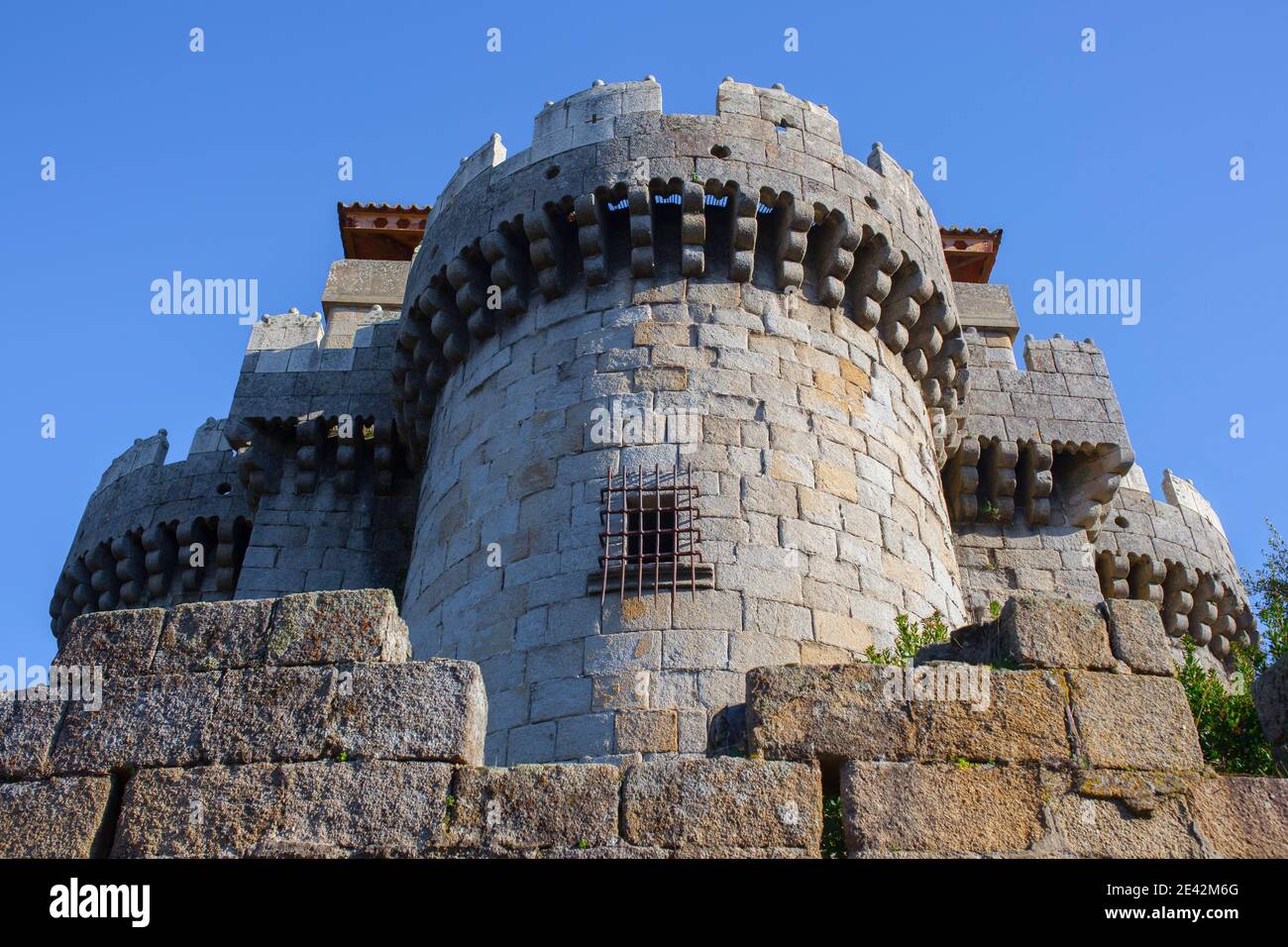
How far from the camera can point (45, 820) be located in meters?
4.63

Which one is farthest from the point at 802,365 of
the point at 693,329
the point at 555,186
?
the point at 555,186

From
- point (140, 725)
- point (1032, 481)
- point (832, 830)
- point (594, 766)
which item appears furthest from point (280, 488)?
point (832, 830)

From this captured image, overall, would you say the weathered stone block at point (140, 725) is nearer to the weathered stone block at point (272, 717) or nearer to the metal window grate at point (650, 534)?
the weathered stone block at point (272, 717)

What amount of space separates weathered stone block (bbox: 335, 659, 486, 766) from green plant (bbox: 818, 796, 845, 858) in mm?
1267

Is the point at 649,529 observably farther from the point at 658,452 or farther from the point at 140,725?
the point at 140,725

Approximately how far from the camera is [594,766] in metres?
4.44

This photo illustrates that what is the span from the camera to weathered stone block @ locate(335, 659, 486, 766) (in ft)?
15.0

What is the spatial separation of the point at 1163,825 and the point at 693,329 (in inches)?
199

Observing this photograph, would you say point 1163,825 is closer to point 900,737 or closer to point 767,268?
point 900,737

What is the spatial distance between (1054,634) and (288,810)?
9.49ft

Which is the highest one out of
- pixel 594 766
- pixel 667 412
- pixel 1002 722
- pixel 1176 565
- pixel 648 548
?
pixel 667 412

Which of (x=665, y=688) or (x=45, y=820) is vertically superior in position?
(x=665, y=688)

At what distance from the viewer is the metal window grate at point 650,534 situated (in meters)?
7.31

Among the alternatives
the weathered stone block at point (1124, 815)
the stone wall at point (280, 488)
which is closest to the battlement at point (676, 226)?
the stone wall at point (280, 488)
